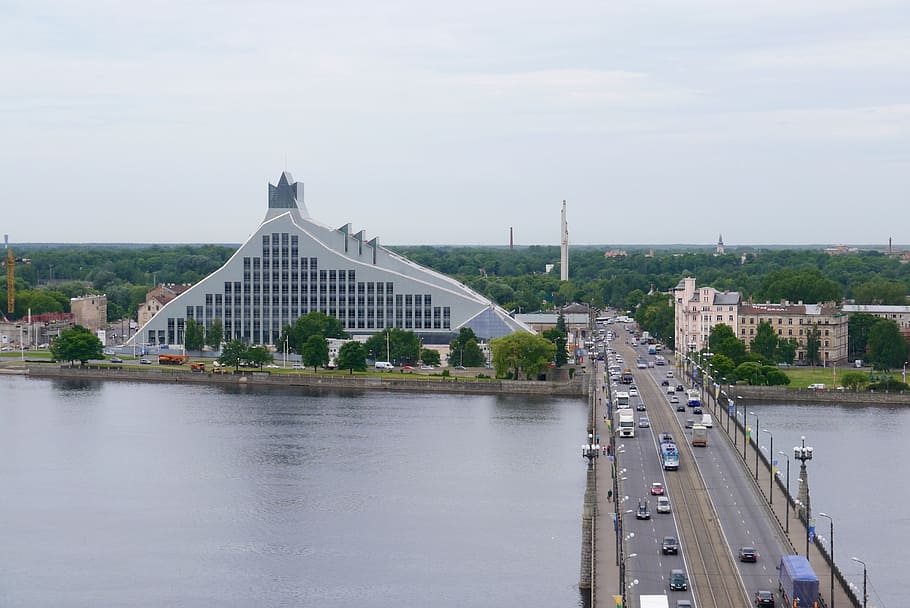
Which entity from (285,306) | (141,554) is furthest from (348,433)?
(285,306)

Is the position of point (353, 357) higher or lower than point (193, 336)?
lower

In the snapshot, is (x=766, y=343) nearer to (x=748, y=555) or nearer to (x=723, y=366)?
(x=723, y=366)

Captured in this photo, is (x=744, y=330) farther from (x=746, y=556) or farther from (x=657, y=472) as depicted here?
(x=746, y=556)

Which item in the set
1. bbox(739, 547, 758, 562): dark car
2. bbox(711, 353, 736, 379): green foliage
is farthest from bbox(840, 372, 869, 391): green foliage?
bbox(739, 547, 758, 562): dark car

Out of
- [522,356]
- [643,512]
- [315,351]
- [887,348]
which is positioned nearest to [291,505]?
[643,512]

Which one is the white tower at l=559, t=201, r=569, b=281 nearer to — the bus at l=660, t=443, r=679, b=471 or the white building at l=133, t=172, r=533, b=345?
the white building at l=133, t=172, r=533, b=345

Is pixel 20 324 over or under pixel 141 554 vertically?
over
